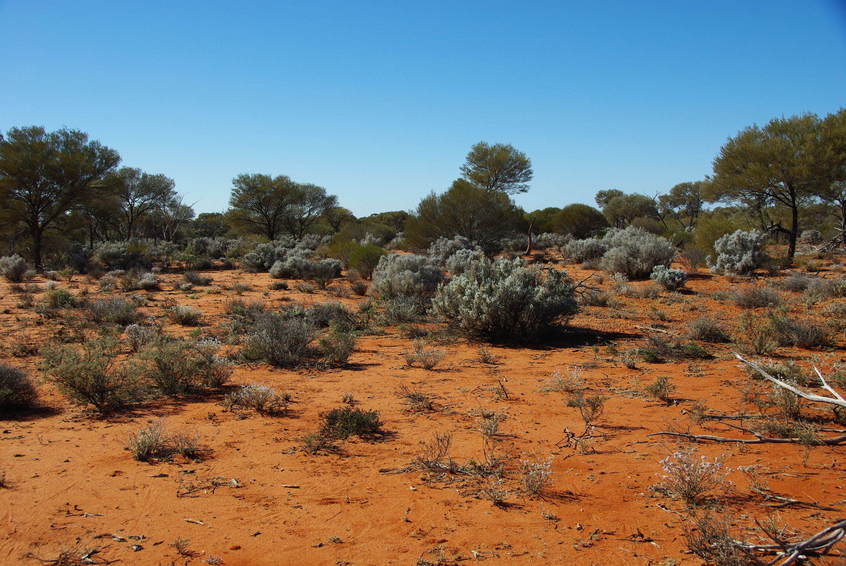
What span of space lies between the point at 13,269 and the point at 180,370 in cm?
1743

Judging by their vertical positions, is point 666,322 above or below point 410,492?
above

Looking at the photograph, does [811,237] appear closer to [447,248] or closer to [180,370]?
[447,248]

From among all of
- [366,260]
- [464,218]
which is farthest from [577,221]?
[366,260]

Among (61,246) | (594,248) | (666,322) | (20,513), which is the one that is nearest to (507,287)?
Result: (666,322)

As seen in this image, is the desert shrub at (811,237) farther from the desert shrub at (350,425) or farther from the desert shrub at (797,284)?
the desert shrub at (350,425)

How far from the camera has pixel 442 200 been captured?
2933 cm

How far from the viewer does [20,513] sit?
12.7 ft

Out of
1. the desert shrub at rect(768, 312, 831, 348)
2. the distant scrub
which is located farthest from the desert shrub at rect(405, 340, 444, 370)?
the distant scrub

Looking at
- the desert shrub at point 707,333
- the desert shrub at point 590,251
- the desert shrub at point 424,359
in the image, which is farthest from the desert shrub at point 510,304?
the desert shrub at point 590,251

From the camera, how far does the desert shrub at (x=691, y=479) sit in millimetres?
3842

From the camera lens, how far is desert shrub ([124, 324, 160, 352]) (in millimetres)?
9555

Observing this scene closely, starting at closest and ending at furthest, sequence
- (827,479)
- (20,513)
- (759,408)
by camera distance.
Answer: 1. (20,513)
2. (827,479)
3. (759,408)

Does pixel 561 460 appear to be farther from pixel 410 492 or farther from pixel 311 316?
pixel 311 316

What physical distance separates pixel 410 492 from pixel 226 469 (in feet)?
5.65
